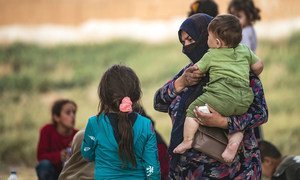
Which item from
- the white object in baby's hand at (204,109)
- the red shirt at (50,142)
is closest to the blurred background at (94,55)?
the red shirt at (50,142)

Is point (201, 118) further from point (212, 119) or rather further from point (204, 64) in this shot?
point (204, 64)

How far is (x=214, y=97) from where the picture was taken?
17.2ft

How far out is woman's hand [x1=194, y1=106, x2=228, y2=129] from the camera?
5203mm

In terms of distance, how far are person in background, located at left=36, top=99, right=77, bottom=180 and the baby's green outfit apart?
257 centimetres

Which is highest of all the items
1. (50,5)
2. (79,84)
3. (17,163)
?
(50,5)

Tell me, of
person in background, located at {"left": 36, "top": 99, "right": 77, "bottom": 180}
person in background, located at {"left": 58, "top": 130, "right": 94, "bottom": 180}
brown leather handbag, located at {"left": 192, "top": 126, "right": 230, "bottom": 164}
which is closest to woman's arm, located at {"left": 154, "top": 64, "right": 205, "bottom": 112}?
brown leather handbag, located at {"left": 192, "top": 126, "right": 230, "bottom": 164}

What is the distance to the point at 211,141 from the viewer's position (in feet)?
17.2

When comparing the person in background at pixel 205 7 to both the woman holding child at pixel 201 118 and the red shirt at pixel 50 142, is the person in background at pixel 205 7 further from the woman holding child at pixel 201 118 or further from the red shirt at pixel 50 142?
the red shirt at pixel 50 142

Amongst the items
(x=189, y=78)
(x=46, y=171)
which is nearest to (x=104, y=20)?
(x=46, y=171)

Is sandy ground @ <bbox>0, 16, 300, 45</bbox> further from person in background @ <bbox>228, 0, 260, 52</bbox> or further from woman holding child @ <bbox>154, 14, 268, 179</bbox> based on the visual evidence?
woman holding child @ <bbox>154, 14, 268, 179</bbox>

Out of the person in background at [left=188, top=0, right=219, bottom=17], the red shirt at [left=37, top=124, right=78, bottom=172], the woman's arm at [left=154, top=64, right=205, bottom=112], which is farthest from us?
the red shirt at [left=37, top=124, right=78, bottom=172]

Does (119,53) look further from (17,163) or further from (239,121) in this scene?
(239,121)

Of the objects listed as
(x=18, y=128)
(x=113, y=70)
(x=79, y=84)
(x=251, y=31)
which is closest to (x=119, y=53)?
(x=79, y=84)

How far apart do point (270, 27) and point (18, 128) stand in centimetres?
324
